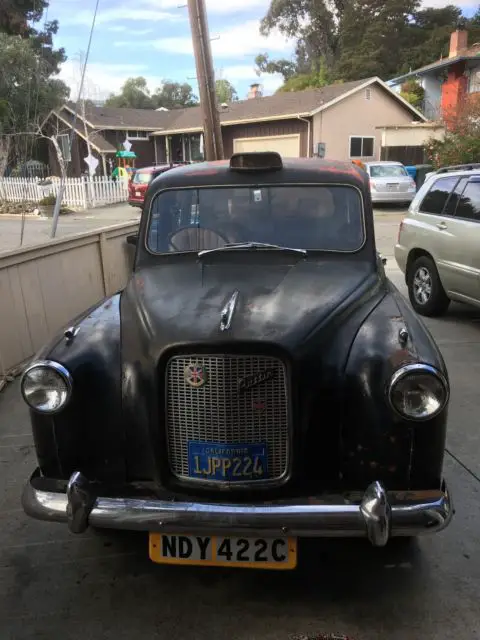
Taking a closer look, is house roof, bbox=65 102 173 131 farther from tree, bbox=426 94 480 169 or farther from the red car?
tree, bbox=426 94 480 169

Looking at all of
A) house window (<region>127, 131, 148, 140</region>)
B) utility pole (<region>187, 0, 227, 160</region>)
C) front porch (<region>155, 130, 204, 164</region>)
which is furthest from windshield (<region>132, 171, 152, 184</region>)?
house window (<region>127, 131, 148, 140</region>)

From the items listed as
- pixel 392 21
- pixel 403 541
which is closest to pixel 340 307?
pixel 403 541

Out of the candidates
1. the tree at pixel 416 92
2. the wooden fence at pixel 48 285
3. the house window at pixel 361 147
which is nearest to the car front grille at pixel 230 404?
the wooden fence at pixel 48 285

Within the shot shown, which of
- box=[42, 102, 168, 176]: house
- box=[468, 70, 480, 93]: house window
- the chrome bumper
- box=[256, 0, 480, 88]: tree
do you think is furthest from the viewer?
box=[256, 0, 480, 88]: tree

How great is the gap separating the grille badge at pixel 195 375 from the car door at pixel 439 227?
4.93 metres

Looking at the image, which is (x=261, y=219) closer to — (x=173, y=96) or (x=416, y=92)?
(x=416, y=92)

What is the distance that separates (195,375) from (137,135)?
40.5 metres

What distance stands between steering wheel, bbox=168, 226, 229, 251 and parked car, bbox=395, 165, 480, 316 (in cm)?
365

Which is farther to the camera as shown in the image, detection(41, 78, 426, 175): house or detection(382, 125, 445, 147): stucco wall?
detection(41, 78, 426, 175): house

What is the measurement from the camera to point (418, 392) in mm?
2373

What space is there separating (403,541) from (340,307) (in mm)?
1327

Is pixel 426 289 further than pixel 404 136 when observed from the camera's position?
No

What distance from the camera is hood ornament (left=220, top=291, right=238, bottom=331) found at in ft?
7.88

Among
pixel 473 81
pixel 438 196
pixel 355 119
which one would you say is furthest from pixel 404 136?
pixel 438 196
